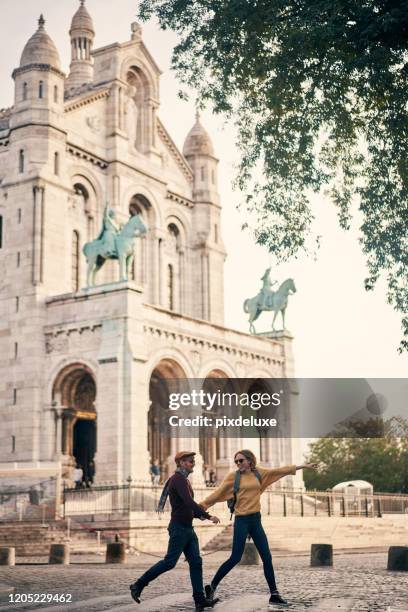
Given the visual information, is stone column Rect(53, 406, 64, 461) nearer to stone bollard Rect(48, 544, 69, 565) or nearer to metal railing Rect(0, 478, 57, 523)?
metal railing Rect(0, 478, 57, 523)

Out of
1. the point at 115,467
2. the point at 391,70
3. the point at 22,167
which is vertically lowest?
the point at 115,467

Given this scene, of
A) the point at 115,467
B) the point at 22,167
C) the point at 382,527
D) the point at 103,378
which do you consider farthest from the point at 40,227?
the point at 382,527

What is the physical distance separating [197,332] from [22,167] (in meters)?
10.00

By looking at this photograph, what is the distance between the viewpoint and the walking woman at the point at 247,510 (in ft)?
38.8

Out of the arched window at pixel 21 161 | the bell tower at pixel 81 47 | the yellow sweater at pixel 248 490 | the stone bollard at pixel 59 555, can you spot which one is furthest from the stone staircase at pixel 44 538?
the bell tower at pixel 81 47

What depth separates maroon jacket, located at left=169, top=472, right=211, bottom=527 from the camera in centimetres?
1152

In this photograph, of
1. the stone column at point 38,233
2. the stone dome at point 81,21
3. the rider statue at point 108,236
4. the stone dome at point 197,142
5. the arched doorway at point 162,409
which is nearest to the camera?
the rider statue at point 108,236

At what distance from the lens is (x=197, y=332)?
131 feet

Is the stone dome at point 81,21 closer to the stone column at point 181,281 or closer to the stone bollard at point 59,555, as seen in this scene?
the stone column at point 181,281

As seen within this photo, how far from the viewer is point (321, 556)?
2012cm

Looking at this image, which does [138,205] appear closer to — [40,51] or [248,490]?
[40,51]

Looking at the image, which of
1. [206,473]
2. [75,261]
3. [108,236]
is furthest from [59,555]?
[75,261]

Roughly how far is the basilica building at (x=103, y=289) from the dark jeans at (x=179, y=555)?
74.3 feet

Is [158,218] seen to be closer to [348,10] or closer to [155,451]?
[155,451]
